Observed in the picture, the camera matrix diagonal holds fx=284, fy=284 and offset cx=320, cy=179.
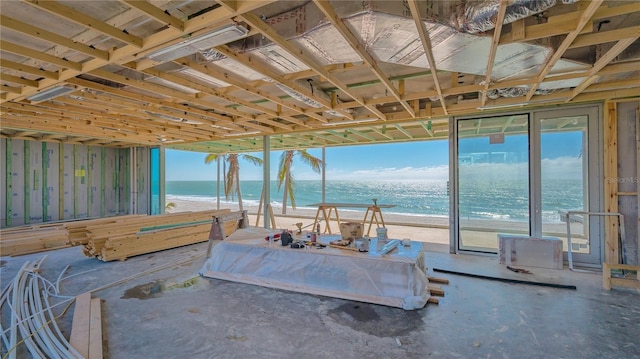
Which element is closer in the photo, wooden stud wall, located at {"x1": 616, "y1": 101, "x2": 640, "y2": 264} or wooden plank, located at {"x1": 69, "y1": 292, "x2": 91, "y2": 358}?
wooden plank, located at {"x1": 69, "y1": 292, "x2": 91, "y2": 358}

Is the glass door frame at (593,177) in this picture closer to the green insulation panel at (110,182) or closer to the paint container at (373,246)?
the paint container at (373,246)

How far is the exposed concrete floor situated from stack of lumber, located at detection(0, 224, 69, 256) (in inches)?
71.6

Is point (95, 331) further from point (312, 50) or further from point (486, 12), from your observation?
point (486, 12)

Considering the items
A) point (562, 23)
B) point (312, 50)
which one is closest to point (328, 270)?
point (312, 50)

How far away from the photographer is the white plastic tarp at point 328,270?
316cm

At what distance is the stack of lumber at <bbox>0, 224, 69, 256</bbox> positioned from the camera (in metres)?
5.36

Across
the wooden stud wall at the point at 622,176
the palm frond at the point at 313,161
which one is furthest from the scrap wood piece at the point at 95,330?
the palm frond at the point at 313,161

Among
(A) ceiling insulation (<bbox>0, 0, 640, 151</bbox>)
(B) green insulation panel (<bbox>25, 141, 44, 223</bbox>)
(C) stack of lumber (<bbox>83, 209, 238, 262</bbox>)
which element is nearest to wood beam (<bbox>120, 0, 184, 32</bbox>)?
(A) ceiling insulation (<bbox>0, 0, 640, 151</bbox>)

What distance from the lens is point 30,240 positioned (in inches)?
225

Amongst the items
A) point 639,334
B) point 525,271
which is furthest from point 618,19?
point 525,271

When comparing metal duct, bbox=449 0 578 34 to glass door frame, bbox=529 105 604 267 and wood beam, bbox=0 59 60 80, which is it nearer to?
glass door frame, bbox=529 105 604 267

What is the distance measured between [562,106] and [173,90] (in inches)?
242

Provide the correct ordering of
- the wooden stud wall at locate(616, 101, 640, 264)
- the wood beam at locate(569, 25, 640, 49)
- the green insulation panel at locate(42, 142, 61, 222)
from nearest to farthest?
the wood beam at locate(569, 25, 640, 49), the wooden stud wall at locate(616, 101, 640, 264), the green insulation panel at locate(42, 142, 61, 222)

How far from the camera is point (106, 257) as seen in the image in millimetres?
4867
